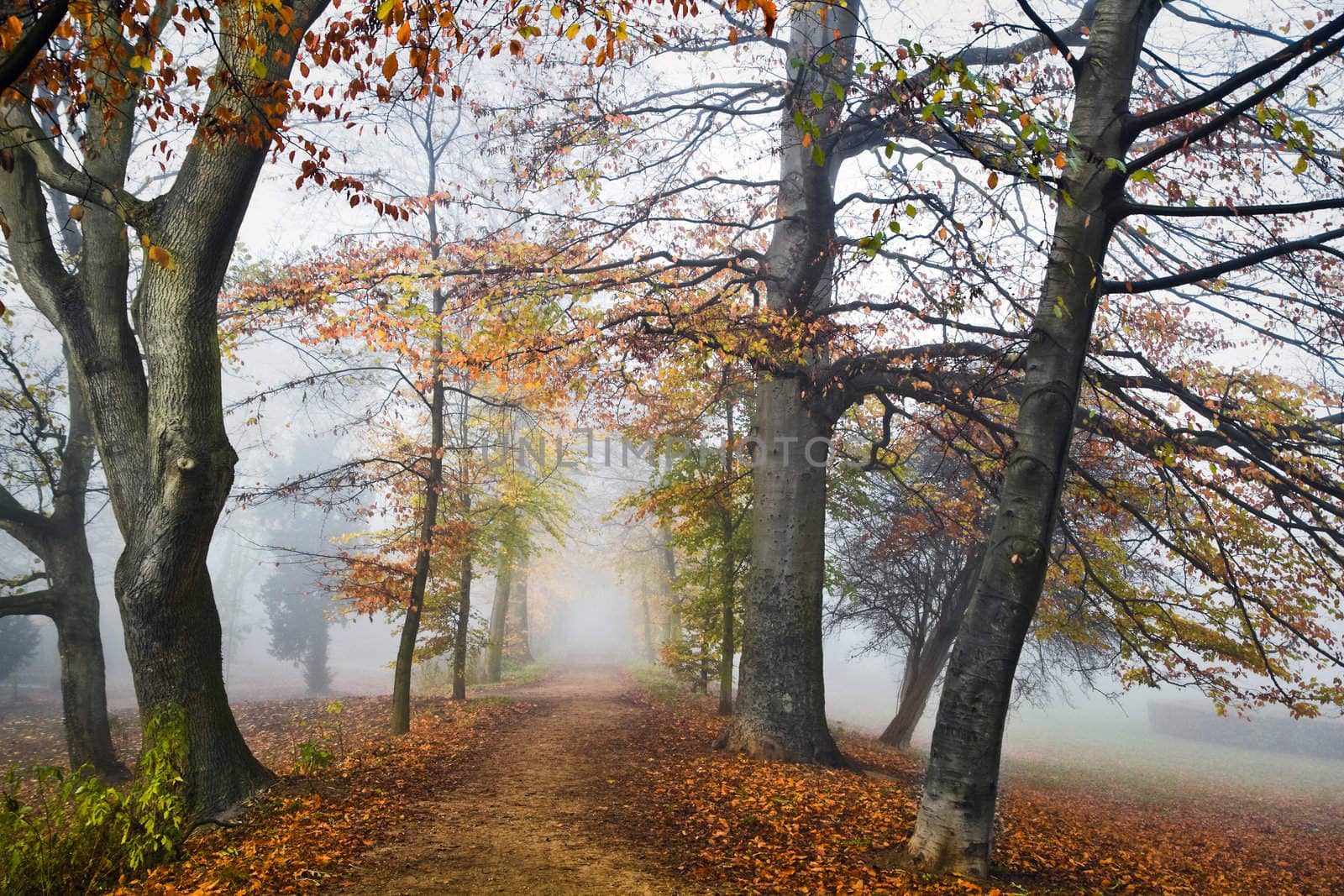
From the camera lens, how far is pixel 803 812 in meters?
5.90

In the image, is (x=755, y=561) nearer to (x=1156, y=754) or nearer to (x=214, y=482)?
(x=214, y=482)

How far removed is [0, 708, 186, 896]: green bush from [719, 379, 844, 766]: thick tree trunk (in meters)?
5.66

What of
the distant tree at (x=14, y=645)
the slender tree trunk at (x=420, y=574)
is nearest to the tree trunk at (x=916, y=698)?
the slender tree trunk at (x=420, y=574)

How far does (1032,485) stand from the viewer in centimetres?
459

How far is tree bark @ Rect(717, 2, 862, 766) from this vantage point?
26.9 ft

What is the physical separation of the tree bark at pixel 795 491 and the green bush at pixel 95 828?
5693 millimetres

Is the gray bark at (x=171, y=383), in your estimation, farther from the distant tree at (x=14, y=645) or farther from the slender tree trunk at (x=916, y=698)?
the distant tree at (x=14, y=645)

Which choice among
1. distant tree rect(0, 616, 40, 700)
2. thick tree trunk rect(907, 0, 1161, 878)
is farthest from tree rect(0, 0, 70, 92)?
distant tree rect(0, 616, 40, 700)

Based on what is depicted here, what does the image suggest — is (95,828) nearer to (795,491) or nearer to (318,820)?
(318,820)

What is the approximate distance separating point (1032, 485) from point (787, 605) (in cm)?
435

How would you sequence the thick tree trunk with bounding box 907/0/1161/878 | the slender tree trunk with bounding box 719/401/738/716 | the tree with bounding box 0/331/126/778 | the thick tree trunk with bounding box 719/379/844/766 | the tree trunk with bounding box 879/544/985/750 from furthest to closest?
the tree trunk with bounding box 879/544/985/750, the slender tree trunk with bounding box 719/401/738/716, the tree with bounding box 0/331/126/778, the thick tree trunk with bounding box 719/379/844/766, the thick tree trunk with bounding box 907/0/1161/878

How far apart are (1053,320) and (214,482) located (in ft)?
20.1

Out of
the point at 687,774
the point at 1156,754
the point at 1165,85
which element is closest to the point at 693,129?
the point at 1165,85

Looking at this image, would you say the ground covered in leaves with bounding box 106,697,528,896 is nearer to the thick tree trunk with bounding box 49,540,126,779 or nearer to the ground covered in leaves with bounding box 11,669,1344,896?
the ground covered in leaves with bounding box 11,669,1344,896
